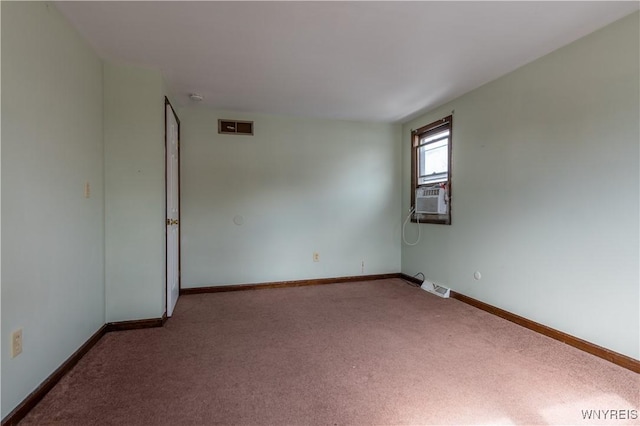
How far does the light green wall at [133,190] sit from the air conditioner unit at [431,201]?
9.49 ft

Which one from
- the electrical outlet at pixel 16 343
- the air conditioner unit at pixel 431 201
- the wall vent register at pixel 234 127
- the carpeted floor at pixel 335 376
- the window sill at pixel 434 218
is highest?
the wall vent register at pixel 234 127

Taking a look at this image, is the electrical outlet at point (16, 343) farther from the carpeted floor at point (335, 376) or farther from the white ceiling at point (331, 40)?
the white ceiling at point (331, 40)

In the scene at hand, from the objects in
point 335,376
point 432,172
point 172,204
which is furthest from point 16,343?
point 432,172

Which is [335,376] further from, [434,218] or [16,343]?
[434,218]

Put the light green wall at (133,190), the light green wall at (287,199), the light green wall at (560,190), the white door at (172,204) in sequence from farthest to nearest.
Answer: the light green wall at (287,199) → the white door at (172,204) → the light green wall at (133,190) → the light green wall at (560,190)

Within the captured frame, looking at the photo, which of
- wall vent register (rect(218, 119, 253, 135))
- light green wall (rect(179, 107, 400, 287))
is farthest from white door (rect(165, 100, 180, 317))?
wall vent register (rect(218, 119, 253, 135))

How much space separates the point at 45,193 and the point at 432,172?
12.2 feet

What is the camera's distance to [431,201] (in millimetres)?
3680

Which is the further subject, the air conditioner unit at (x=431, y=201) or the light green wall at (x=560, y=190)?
the air conditioner unit at (x=431, y=201)

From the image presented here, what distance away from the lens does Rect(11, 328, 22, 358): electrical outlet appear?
1.45 meters

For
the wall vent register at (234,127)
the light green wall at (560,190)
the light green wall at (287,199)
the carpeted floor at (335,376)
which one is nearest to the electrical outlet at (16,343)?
the carpeted floor at (335,376)

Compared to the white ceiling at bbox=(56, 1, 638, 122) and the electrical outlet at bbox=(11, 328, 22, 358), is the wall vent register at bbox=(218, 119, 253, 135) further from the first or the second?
the electrical outlet at bbox=(11, 328, 22, 358)

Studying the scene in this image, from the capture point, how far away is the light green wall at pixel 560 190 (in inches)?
77.4

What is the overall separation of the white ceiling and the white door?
40cm
